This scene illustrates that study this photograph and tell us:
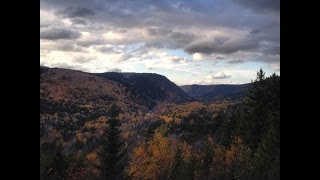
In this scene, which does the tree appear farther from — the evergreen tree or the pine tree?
the pine tree

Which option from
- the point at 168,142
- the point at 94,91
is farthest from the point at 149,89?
the point at 168,142

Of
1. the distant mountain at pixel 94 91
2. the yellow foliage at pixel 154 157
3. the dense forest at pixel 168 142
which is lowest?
the yellow foliage at pixel 154 157

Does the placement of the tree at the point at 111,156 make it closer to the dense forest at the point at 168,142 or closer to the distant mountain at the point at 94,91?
the dense forest at the point at 168,142

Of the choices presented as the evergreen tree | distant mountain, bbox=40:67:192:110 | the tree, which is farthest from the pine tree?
distant mountain, bbox=40:67:192:110

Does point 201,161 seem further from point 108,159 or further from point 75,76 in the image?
point 75,76

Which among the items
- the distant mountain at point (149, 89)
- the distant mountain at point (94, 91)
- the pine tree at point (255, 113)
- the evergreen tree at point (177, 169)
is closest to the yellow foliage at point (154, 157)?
the evergreen tree at point (177, 169)
